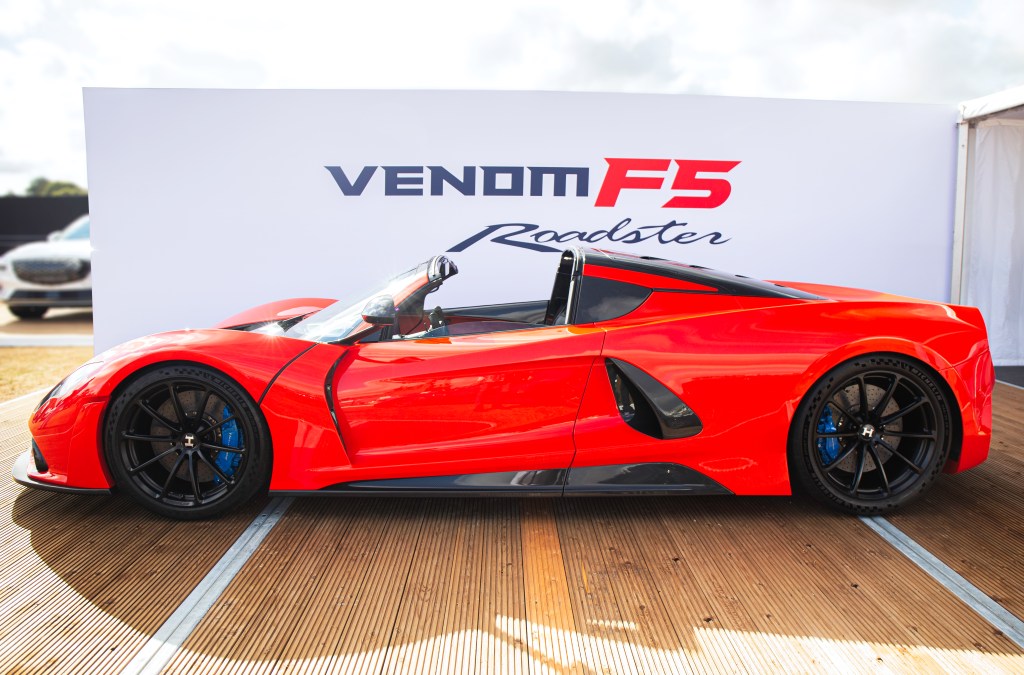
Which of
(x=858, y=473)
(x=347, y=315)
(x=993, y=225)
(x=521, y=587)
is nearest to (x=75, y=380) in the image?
(x=347, y=315)

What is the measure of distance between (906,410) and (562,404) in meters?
1.40

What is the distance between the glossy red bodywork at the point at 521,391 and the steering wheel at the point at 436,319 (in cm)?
40

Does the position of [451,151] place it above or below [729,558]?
above

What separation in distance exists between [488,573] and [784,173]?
472 centimetres

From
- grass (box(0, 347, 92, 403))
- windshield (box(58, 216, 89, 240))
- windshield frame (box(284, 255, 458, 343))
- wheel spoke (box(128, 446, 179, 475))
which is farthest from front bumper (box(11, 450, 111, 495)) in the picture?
windshield (box(58, 216, 89, 240))

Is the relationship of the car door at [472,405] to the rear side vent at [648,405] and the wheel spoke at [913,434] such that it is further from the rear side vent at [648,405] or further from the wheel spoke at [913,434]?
the wheel spoke at [913,434]

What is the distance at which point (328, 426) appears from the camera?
244cm

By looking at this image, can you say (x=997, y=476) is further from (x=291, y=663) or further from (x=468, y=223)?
(x=468, y=223)

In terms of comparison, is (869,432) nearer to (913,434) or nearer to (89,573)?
(913,434)

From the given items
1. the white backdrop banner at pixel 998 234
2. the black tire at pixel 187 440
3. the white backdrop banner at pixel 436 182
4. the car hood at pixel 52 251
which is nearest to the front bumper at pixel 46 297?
the car hood at pixel 52 251

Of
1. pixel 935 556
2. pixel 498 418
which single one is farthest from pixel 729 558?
pixel 498 418

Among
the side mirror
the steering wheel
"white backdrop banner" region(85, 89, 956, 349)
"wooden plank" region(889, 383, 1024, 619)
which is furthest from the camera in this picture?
"white backdrop banner" region(85, 89, 956, 349)

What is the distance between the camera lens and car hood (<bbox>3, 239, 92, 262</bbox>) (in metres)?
9.71

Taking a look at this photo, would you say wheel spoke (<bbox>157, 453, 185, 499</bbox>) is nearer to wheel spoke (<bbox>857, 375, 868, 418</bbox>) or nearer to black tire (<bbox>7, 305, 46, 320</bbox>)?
wheel spoke (<bbox>857, 375, 868, 418</bbox>)
